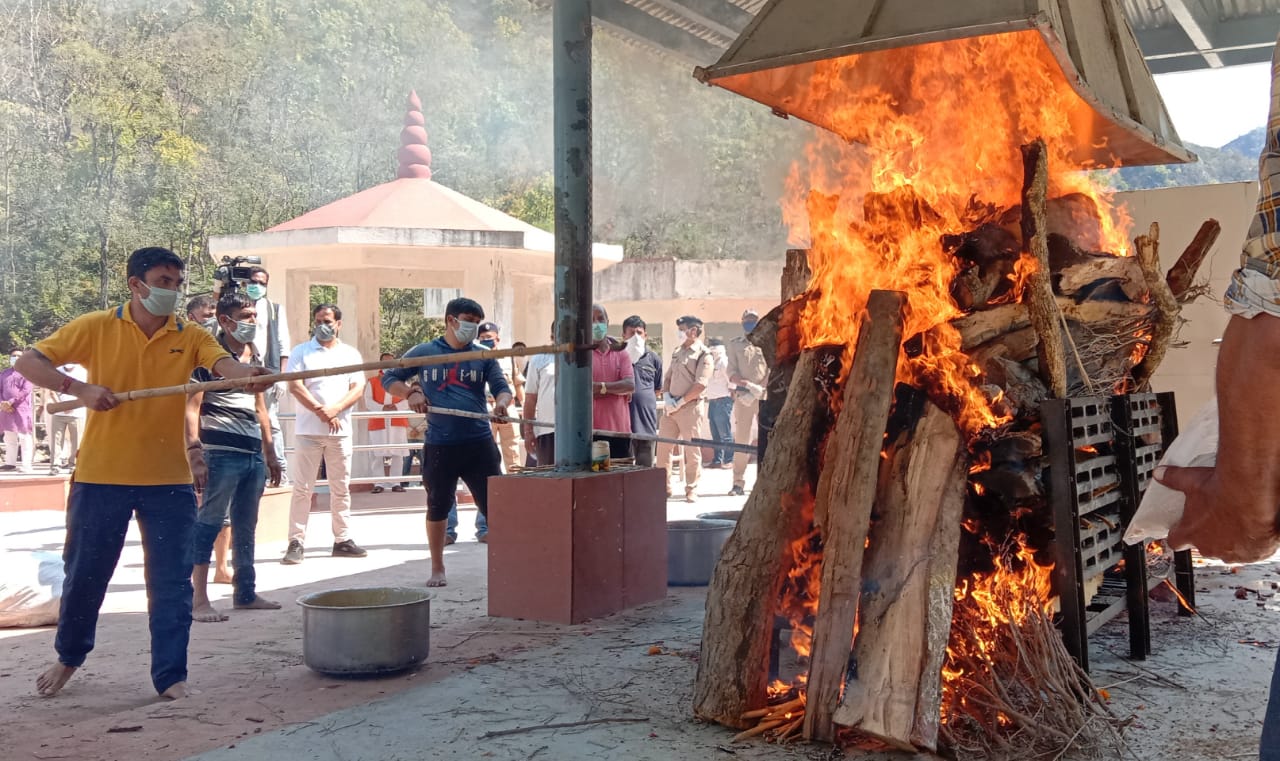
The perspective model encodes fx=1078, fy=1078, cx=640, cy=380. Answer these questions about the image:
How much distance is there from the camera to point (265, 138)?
1566 inches

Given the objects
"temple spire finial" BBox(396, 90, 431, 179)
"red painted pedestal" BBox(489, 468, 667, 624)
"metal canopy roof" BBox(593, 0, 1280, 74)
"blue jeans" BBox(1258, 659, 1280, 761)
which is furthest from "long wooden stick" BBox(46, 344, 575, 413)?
"temple spire finial" BBox(396, 90, 431, 179)

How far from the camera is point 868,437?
430 centimetres

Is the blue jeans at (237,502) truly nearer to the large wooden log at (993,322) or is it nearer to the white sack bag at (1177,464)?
the large wooden log at (993,322)

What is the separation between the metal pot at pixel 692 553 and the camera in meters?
7.73

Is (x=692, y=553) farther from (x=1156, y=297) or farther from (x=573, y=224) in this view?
(x=1156, y=297)

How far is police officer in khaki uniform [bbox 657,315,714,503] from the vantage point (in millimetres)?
13414

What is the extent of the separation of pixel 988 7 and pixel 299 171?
3850 cm

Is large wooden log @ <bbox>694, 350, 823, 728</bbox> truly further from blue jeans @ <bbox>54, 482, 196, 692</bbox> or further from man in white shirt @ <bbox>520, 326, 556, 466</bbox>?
man in white shirt @ <bbox>520, 326, 556, 466</bbox>

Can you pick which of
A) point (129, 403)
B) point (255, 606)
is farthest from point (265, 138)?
point (129, 403)

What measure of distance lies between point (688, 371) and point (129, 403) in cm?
907

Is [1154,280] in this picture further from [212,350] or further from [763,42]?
[212,350]

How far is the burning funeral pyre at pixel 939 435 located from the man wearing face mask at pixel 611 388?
3.96 metres

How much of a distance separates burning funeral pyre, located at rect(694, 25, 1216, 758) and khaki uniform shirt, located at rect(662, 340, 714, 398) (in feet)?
25.3

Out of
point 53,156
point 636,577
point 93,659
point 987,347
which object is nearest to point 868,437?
point 987,347
